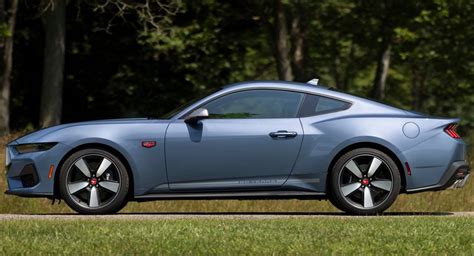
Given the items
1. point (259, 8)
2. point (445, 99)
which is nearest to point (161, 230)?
point (259, 8)

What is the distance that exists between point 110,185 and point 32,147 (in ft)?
2.91

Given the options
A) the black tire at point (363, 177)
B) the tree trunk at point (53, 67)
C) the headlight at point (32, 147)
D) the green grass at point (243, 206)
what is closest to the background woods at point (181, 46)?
the tree trunk at point (53, 67)

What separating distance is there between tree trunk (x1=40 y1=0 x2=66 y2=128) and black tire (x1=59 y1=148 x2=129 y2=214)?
16538mm

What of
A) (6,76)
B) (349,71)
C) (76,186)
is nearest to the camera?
(76,186)

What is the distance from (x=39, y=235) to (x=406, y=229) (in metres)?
2.95

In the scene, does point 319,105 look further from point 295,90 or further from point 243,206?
point 243,206

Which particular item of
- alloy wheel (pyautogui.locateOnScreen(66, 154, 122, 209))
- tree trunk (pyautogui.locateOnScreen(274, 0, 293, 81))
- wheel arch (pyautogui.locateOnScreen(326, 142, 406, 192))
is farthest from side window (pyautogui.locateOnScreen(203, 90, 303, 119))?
tree trunk (pyautogui.locateOnScreen(274, 0, 293, 81))

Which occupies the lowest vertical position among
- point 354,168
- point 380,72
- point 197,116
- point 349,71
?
point 349,71

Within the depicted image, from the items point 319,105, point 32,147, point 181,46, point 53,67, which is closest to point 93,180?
point 32,147

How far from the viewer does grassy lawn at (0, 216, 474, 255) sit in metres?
9.42

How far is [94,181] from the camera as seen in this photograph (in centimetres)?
1277

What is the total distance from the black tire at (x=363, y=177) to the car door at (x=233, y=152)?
0.47 meters

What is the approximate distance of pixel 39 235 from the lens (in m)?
10.3

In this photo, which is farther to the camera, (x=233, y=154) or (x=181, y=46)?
(x=181, y=46)
